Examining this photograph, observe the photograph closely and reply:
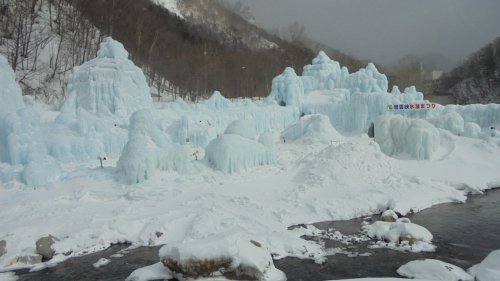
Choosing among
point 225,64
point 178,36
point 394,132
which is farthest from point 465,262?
point 178,36

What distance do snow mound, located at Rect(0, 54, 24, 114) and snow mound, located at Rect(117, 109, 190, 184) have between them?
7.73 metres

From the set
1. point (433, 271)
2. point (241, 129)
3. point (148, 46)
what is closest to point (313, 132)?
point (241, 129)

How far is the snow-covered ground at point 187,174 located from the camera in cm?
1456

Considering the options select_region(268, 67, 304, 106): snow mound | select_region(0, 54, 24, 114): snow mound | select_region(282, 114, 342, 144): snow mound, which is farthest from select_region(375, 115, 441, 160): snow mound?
select_region(0, 54, 24, 114): snow mound

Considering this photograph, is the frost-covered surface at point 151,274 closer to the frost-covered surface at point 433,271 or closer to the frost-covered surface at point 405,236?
the frost-covered surface at point 433,271

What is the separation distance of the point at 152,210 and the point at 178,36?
48998 mm

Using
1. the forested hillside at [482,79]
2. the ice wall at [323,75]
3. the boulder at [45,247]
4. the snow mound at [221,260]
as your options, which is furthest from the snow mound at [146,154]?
the forested hillside at [482,79]

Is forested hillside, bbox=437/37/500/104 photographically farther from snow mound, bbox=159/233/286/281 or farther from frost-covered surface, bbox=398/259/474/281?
snow mound, bbox=159/233/286/281

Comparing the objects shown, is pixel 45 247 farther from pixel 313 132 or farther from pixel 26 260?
pixel 313 132

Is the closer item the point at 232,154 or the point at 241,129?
the point at 232,154

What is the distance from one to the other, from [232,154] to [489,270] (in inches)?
506

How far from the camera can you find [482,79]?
68.3m

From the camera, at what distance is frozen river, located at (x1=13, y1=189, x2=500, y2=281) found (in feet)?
36.9

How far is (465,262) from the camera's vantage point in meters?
11.7
